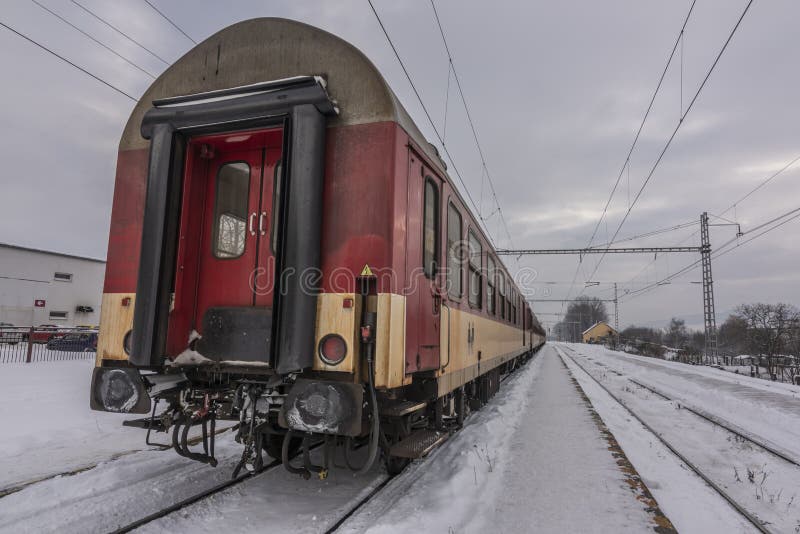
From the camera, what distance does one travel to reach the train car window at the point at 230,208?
4168 millimetres

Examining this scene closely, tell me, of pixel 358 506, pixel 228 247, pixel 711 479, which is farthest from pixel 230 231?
pixel 711 479

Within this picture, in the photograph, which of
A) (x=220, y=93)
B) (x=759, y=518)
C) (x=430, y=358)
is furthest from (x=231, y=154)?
(x=759, y=518)

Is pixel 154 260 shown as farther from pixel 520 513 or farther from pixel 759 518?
pixel 759 518

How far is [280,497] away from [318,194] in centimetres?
264

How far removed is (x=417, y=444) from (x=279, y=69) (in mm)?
3433

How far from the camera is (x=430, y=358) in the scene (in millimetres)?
4379

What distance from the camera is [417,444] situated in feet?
13.8

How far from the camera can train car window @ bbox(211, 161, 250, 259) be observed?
13.7ft

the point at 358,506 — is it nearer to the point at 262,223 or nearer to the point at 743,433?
the point at 262,223

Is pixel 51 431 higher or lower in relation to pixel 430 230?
lower

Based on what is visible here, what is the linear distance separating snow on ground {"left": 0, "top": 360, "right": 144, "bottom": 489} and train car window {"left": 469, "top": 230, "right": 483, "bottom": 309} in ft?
15.7

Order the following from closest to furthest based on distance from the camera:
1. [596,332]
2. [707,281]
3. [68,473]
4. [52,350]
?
[68,473] → [52,350] → [707,281] → [596,332]

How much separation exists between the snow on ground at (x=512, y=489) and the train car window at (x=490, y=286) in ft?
7.36

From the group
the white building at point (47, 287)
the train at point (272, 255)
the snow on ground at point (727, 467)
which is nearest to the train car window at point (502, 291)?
the snow on ground at point (727, 467)
